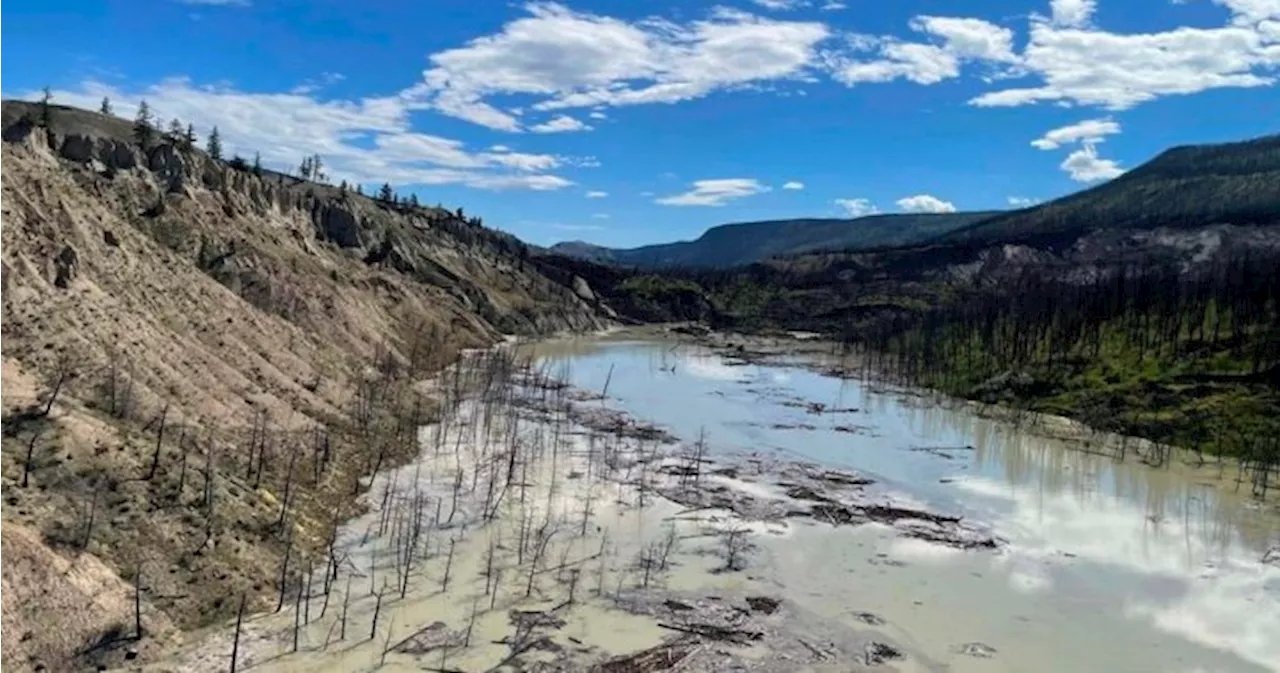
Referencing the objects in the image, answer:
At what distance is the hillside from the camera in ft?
82.7

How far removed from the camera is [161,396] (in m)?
37.6

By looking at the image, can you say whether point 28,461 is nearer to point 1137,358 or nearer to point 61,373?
point 61,373

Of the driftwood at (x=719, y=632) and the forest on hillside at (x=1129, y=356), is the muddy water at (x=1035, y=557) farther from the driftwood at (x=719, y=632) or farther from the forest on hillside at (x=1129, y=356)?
the forest on hillside at (x=1129, y=356)

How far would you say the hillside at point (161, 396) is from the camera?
2520 centimetres

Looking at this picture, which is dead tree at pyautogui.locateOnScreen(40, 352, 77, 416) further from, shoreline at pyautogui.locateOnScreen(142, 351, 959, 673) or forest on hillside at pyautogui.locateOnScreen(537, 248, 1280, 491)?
forest on hillside at pyautogui.locateOnScreen(537, 248, 1280, 491)

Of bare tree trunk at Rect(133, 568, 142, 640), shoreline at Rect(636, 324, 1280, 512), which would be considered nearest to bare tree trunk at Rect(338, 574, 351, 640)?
bare tree trunk at Rect(133, 568, 142, 640)

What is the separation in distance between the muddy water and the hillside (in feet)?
61.0

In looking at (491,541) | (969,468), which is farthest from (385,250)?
(491,541)

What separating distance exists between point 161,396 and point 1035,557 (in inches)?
1392

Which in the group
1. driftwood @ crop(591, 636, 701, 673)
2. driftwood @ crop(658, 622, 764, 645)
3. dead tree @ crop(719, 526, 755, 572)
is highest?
dead tree @ crop(719, 526, 755, 572)

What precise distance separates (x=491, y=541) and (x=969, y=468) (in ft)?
114

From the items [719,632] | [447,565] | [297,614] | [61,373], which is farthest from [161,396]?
[719,632]

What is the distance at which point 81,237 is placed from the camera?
153 feet

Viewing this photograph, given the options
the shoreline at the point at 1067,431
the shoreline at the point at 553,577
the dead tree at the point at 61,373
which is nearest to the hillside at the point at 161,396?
the dead tree at the point at 61,373
